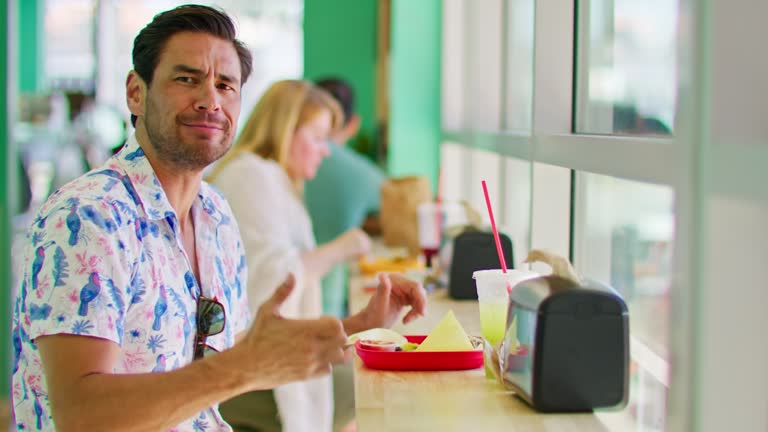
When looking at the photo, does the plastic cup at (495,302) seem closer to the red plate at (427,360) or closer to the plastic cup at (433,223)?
the red plate at (427,360)

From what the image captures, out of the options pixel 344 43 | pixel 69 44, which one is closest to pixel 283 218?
pixel 344 43

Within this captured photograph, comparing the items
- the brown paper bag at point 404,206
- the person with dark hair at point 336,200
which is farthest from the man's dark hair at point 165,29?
the person with dark hair at point 336,200

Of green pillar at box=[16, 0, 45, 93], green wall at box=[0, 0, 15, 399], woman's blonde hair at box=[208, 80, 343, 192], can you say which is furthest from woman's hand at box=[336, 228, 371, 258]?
Result: green pillar at box=[16, 0, 45, 93]

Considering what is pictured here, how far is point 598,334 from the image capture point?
4.09ft

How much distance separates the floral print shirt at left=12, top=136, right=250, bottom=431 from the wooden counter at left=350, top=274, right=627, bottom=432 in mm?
299

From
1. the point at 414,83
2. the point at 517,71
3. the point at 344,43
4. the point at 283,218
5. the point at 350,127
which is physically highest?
the point at 344,43

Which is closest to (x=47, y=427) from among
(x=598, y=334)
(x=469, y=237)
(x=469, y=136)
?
(x=598, y=334)

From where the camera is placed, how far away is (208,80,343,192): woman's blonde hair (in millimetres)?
3074

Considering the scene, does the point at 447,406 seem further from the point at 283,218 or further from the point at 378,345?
the point at 283,218

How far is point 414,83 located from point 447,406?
11.3ft

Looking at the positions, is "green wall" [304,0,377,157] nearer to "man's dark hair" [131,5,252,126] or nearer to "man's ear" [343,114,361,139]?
"man's ear" [343,114,361,139]

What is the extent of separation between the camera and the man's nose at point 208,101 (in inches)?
62.2

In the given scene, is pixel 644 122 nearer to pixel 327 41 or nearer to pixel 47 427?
pixel 47 427

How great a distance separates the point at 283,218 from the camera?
2.91 meters
